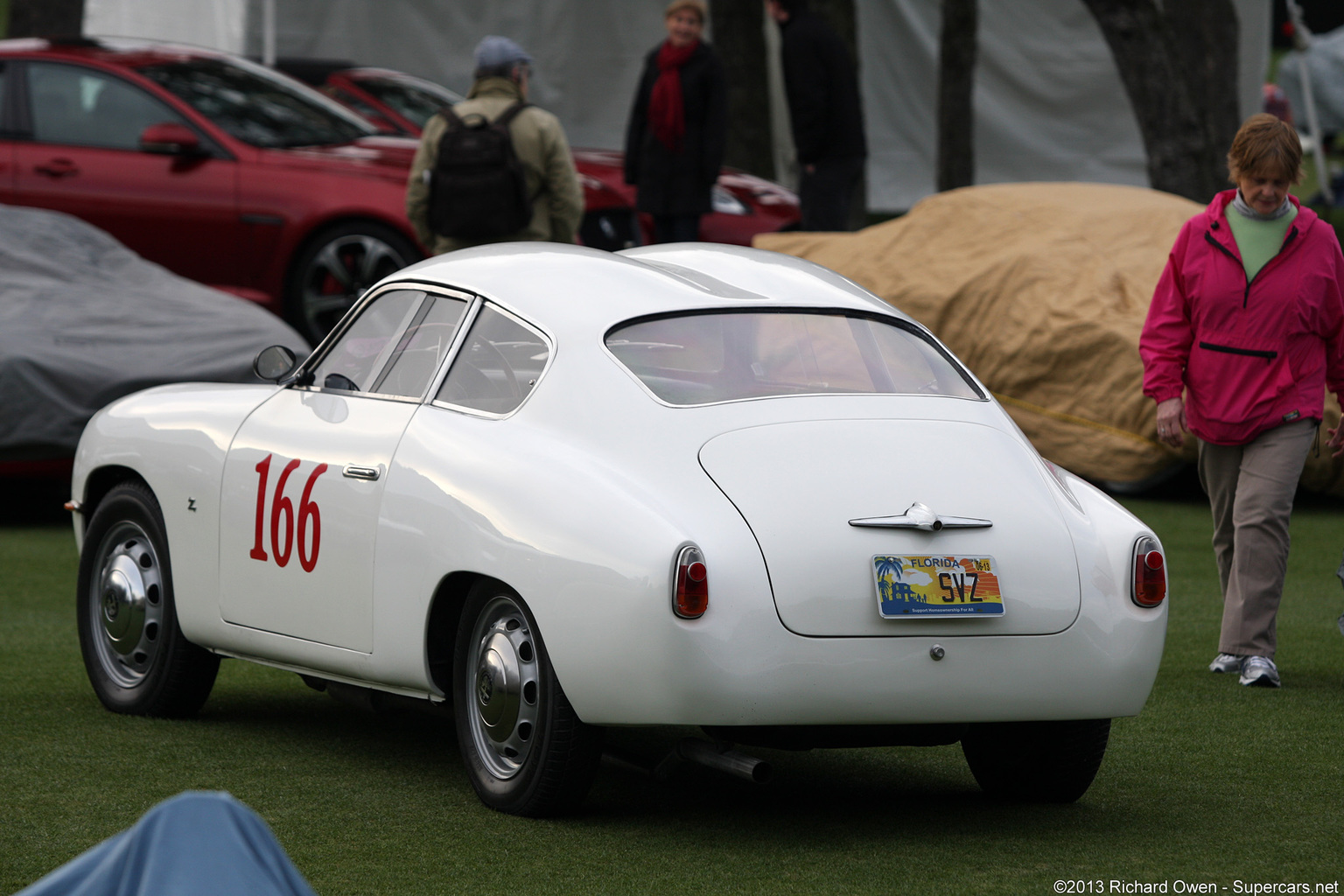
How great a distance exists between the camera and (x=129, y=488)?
6570 mm

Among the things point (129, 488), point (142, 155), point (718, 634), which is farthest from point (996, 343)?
point (718, 634)

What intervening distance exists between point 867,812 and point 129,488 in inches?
107

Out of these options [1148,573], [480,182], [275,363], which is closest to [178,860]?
[1148,573]

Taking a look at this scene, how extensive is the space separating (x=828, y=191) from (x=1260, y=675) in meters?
7.75

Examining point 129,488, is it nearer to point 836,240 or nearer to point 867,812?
point 867,812

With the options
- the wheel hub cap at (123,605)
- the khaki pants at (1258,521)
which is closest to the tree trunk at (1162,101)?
the khaki pants at (1258,521)

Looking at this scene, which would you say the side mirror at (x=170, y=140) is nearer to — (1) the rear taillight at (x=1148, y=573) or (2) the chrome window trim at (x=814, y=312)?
(2) the chrome window trim at (x=814, y=312)

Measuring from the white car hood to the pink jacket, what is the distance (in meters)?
2.13

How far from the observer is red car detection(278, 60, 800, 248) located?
13445 mm

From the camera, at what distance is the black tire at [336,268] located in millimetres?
12477

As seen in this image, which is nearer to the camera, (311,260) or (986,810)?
(986,810)

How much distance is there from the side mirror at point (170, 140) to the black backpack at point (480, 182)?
266 cm

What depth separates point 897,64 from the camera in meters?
26.3

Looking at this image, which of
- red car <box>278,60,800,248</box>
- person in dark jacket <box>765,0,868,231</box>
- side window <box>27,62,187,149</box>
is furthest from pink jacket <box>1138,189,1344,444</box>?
side window <box>27,62,187,149</box>
